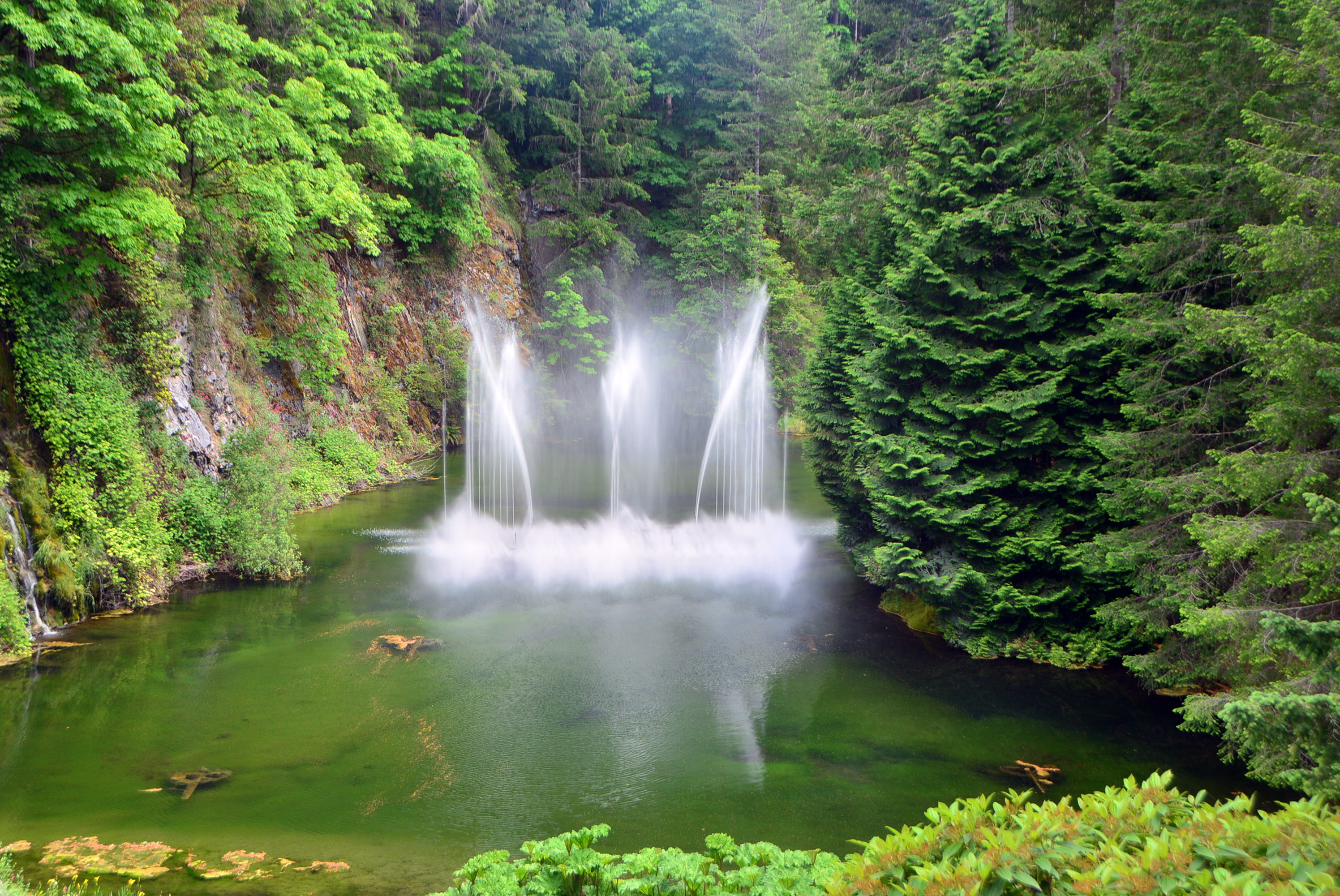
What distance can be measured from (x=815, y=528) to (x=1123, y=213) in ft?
33.7

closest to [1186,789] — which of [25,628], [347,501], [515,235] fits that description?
[25,628]

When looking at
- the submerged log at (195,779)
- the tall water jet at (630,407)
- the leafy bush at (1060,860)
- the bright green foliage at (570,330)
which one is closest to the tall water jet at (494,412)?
the bright green foliage at (570,330)

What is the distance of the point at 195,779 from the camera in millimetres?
7133

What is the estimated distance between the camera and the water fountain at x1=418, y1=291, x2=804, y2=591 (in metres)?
14.5

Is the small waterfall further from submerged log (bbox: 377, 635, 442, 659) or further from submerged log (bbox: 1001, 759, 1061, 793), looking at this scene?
submerged log (bbox: 1001, 759, 1061, 793)

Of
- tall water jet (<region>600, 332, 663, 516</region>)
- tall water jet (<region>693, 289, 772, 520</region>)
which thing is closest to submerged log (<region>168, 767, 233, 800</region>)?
tall water jet (<region>693, 289, 772, 520</region>)

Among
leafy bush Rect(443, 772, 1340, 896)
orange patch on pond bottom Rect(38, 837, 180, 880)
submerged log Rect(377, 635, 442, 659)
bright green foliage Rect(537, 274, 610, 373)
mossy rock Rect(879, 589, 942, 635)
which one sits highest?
bright green foliage Rect(537, 274, 610, 373)

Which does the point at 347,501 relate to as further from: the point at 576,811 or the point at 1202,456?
the point at 1202,456

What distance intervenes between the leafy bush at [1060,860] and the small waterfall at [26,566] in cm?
917

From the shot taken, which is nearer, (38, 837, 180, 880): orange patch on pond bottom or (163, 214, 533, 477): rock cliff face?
(38, 837, 180, 880): orange patch on pond bottom

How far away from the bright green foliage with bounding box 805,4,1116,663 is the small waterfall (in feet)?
36.7

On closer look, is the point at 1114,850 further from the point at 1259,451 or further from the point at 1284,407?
the point at 1259,451

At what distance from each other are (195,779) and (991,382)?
10.1 metres

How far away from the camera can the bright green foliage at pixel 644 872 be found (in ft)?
13.3
